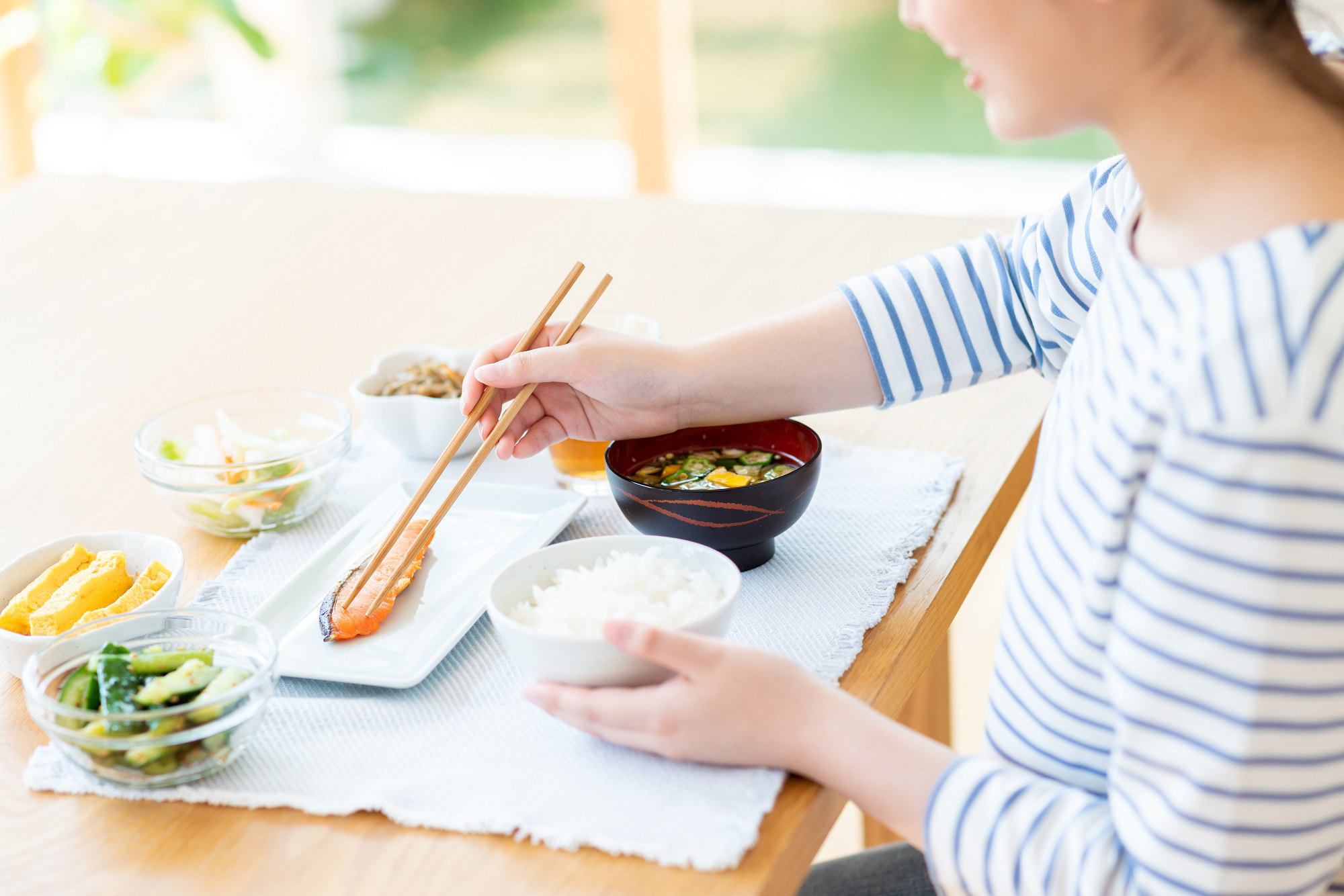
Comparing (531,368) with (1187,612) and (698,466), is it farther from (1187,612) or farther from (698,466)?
(1187,612)

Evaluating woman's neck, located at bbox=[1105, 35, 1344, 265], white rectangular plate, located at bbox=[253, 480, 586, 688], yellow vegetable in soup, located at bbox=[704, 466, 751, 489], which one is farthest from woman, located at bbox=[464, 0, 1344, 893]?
yellow vegetable in soup, located at bbox=[704, 466, 751, 489]

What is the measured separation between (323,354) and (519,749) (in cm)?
82

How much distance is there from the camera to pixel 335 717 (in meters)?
0.93

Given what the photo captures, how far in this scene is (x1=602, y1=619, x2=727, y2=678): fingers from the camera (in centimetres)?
82

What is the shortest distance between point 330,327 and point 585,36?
2.99 meters

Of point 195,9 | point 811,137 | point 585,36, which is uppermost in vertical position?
point 195,9

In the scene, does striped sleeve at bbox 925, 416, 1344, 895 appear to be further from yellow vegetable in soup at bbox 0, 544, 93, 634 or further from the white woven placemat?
yellow vegetable in soup at bbox 0, 544, 93, 634

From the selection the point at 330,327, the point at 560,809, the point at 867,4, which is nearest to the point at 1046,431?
the point at 560,809

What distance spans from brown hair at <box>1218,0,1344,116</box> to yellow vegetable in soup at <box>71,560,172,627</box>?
2.87 ft

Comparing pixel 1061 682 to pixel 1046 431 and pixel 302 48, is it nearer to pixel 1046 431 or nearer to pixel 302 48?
pixel 1046 431

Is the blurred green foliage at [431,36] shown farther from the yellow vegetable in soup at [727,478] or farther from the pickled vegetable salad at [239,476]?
the yellow vegetable in soup at [727,478]

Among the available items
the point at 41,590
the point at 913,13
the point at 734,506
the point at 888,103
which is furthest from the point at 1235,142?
the point at 888,103

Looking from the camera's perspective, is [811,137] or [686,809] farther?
[811,137]

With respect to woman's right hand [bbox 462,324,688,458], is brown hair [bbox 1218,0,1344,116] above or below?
above
